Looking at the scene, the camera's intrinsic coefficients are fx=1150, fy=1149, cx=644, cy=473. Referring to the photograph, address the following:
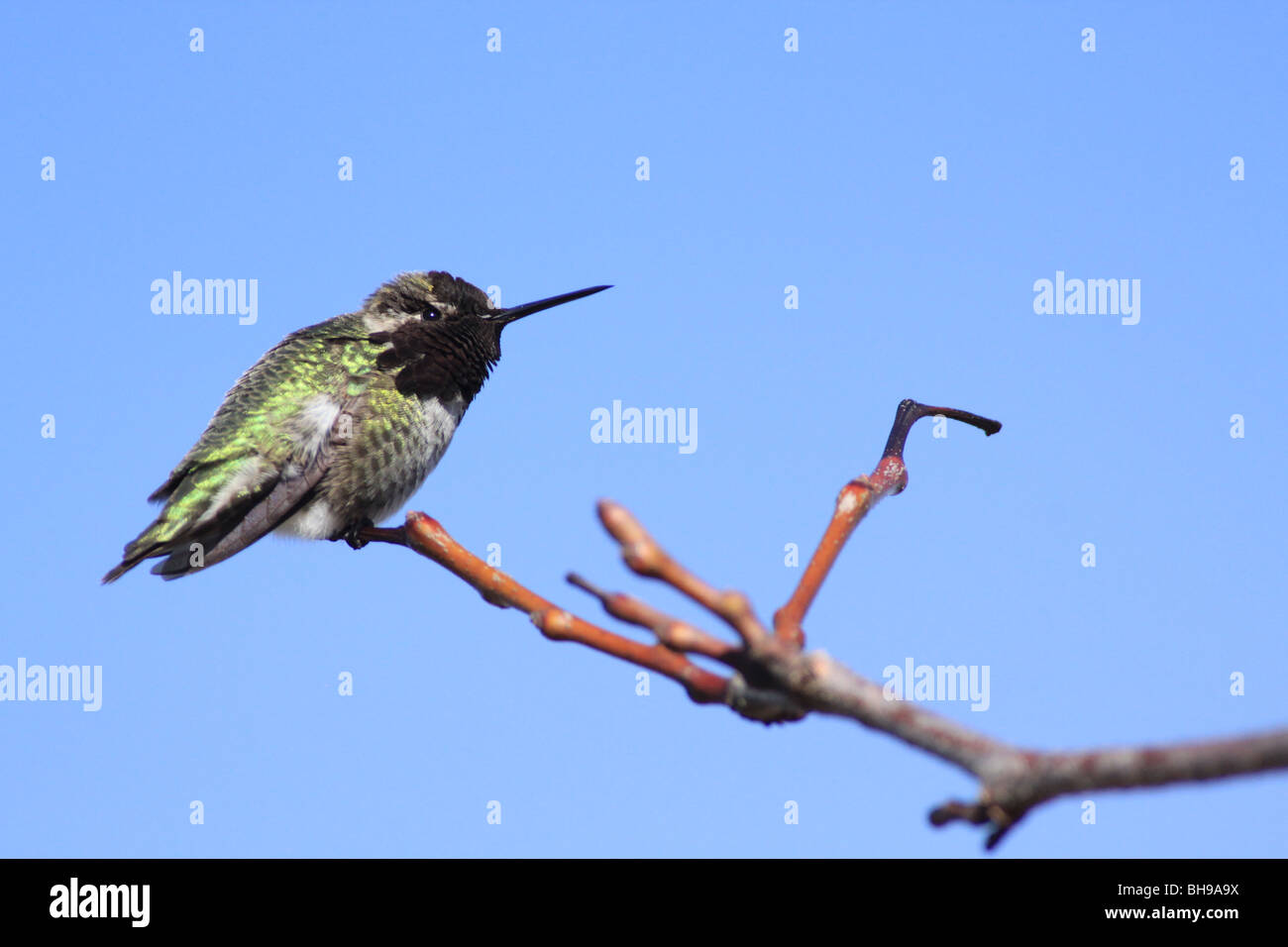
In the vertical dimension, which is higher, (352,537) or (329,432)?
(329,432)

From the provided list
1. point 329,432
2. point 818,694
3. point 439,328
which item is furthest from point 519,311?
point 818,694

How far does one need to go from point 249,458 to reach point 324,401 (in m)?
0.50

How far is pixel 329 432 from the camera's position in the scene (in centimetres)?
607

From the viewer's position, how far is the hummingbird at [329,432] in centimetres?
572

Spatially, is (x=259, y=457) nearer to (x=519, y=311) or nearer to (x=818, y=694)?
(x=519, y=311)

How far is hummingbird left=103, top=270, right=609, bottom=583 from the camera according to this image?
5.72m

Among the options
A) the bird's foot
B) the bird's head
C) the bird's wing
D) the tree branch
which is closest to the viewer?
the tree branch

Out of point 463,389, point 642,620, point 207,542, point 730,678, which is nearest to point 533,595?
point 730,678

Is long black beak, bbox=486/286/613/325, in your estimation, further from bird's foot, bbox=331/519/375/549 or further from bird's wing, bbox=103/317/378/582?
bird's foot, bbox=331/519/375/549

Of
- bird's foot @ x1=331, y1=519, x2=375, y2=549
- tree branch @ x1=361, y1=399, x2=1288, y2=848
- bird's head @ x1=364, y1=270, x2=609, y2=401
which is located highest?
bird's head @ x1=364, y1=270, x2=609, y2=401

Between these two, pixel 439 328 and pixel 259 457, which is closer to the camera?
pixel 259 457

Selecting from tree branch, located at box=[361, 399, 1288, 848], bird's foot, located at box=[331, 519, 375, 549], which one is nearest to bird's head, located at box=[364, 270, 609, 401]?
bird's foot, located at box=[331, 519, 375, 549]

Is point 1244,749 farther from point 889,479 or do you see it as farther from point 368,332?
point 368,332

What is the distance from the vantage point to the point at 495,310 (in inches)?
272
